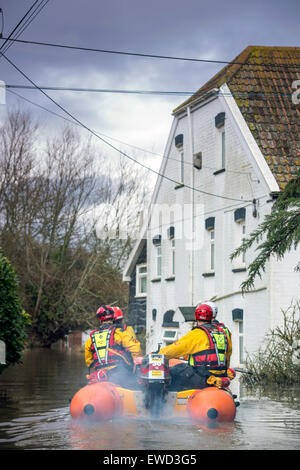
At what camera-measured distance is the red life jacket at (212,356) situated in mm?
12500

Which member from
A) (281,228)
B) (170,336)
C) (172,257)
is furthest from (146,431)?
(172,257)

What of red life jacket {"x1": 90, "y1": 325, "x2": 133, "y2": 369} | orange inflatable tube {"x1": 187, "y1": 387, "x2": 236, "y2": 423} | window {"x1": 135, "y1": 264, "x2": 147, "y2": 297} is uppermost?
window {"x1": 135, "y1": 264, "x2": 147, "y2": 297}

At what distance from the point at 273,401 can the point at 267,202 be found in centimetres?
843

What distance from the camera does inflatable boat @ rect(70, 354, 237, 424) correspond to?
11.8m

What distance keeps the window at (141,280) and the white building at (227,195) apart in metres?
2.60

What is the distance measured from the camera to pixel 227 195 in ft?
90.6

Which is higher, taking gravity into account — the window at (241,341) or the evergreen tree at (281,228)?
the evergreen tree at (281,228)

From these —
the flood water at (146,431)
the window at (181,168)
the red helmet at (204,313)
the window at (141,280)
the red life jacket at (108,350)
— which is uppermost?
the window at (181,168)

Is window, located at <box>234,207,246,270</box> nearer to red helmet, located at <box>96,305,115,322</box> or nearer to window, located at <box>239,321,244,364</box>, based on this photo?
window, located at <box>239,321,244,364</box>

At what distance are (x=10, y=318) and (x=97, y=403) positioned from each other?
288 inches

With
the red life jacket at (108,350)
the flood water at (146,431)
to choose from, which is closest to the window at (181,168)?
the flood water at (146,431)

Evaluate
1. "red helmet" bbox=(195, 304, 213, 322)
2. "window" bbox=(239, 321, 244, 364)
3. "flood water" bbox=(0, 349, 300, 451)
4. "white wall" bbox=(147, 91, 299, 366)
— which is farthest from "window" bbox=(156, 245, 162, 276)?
"red helmet" bbox=(195, 304, 213, 322)

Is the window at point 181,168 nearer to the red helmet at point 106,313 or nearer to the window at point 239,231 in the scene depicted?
the window at point 239,231
